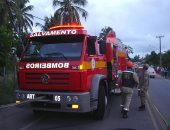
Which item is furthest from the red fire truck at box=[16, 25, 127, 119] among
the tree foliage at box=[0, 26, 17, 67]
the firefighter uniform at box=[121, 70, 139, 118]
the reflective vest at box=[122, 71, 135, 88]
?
the tree foliage at box=[0, 26, 17, 67]

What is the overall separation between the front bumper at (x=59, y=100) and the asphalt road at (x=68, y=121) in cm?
45

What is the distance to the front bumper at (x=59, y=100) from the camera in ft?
34.4

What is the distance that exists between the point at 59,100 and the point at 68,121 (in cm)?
119

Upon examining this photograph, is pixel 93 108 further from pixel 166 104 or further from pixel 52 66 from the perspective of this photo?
pixel 166 104

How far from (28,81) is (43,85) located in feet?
1.76

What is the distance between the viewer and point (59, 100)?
419 inches

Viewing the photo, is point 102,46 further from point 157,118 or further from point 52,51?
point 157,118

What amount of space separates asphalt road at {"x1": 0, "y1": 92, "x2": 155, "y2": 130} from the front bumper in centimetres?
45

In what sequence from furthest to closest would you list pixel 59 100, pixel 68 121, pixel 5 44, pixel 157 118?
1. pixel 5 44
2. pixel 157 118
3. pixel 68 121
4. pixel 59 100

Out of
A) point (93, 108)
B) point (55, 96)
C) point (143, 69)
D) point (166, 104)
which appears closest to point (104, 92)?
point (93, 108)

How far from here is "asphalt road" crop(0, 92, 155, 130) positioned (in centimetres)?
1059

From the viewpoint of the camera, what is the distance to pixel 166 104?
16.0 m

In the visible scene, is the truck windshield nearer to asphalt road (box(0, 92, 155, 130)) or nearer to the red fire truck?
the red fire truck

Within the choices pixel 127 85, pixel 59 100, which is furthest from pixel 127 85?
pixel 59 100
